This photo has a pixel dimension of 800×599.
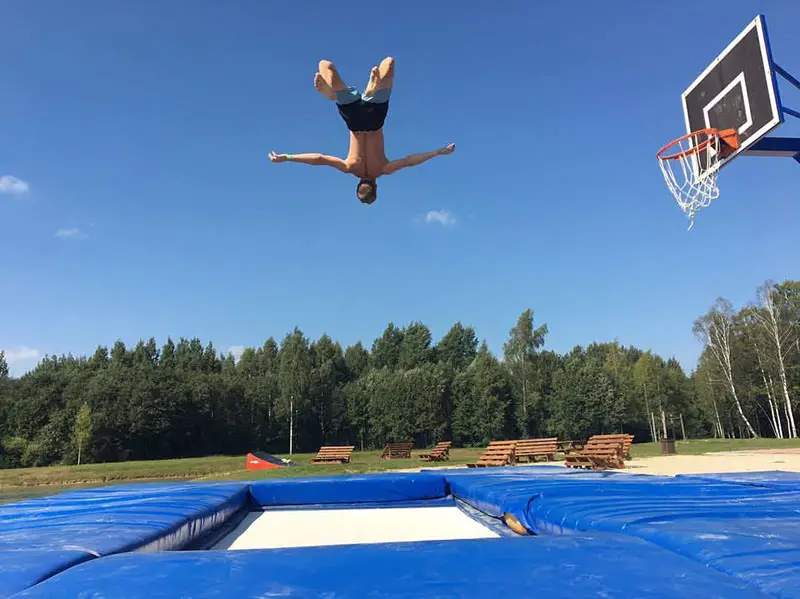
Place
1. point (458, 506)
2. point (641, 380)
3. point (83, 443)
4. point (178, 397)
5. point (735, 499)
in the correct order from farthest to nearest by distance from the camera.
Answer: point (641, 380) → point (178, 397) → point (83, 443) → point (458, 506) → point (735, 499)

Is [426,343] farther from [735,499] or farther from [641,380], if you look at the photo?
[735,499]

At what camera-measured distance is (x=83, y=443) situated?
3055cm

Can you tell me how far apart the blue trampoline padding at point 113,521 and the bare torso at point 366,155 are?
3.92 metres

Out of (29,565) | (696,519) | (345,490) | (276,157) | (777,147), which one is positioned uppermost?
(777,147)

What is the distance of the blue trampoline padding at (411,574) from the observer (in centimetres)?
193

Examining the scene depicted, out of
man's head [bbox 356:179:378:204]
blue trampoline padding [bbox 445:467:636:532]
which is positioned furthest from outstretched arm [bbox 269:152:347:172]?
blue trampoline padding [bbox 445:467:636:532]

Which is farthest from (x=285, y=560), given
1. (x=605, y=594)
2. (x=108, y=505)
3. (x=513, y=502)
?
(x=108, y=505)

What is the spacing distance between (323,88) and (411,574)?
16.0ft

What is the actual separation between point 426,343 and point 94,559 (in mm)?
42419

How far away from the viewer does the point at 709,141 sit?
8.35 metres

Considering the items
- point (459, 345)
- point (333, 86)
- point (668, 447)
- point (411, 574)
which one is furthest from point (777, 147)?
point (459, 345)

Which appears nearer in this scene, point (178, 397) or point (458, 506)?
point (458, 506)

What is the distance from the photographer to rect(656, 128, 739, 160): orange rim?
802cm

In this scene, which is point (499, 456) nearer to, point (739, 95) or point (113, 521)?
point (739, 95)
